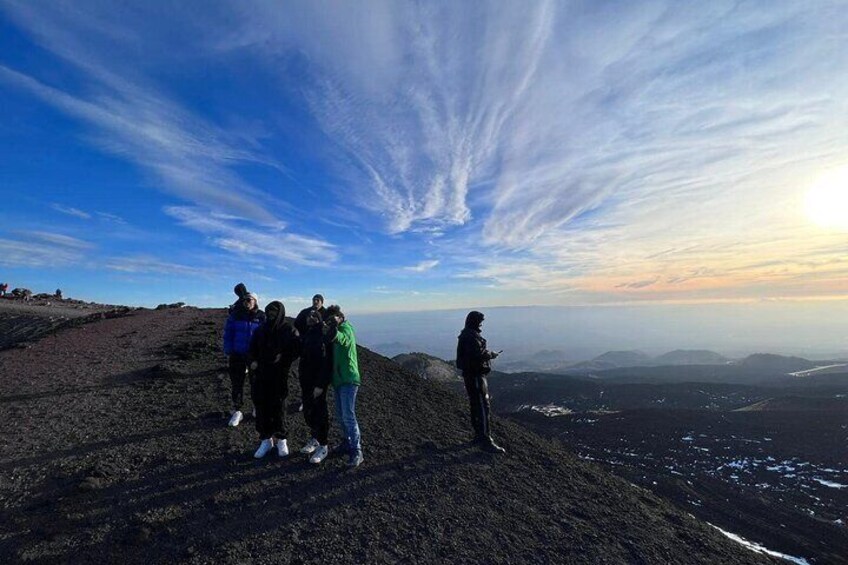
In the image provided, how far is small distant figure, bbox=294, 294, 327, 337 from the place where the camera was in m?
7.04

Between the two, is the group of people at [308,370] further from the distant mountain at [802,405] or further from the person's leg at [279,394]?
the distant mountain at [802,405]

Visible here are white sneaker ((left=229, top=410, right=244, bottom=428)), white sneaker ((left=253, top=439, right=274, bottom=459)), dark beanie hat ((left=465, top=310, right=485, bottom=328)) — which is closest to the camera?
white sneaker ((left=253, top=439, right=274, bottom=459))

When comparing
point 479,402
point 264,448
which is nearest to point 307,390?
point 264,448

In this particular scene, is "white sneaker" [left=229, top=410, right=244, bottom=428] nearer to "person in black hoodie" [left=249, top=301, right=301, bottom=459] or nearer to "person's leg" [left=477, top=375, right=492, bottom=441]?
"person in black hoodie" [left=249, top=301, right=301, bottom=459]

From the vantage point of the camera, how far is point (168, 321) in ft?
73.7

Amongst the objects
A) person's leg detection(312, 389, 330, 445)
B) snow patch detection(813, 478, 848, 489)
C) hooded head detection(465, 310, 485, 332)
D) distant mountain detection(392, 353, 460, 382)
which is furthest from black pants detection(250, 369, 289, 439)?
distant mountain detection(392, 353, 460, 382)

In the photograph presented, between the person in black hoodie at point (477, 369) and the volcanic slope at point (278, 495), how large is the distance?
20.4 inches

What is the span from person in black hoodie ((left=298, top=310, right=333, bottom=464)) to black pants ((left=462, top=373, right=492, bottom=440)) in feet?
10.7

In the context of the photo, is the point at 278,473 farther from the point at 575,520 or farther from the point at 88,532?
the point at 575,520

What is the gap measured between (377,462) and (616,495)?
4.96m

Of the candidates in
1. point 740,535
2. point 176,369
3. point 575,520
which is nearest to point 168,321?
point 176,369

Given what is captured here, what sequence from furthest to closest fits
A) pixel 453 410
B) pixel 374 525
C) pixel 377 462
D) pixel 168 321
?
pixel 168 321 < pixel 453 410 < pixel 377 462 < pixel 374 525

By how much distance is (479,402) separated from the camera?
8.91 m

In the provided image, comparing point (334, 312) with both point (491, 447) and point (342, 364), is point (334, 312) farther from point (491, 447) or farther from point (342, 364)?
point (491, 447)
